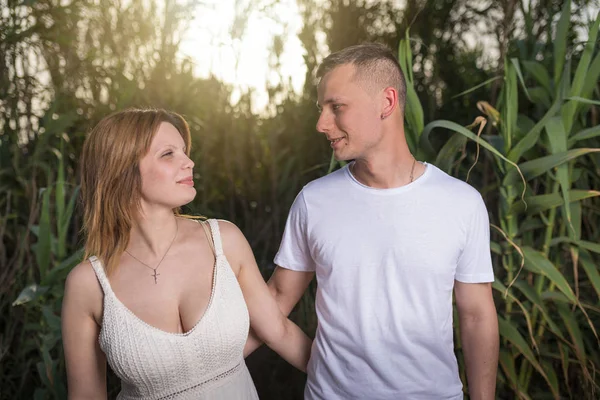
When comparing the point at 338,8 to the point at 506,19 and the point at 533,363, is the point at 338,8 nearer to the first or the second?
the point at 506,19

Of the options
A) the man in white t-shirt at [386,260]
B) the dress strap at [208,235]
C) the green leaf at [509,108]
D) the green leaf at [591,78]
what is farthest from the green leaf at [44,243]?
the green leaf at [591,78]

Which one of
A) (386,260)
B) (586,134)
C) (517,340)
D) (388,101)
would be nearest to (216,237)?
(386,260)

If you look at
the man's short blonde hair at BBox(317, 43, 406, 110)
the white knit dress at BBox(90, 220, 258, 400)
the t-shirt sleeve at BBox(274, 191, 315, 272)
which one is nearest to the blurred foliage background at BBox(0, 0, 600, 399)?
the man's short blonde hair at BBox(317, 43, 406, 110)

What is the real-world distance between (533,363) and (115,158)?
121 cm

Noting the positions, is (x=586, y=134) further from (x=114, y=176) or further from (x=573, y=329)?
(x=114, y=176)

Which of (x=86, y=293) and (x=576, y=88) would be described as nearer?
(x=86, y=293)

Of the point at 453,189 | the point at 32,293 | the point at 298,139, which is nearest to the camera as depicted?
the point at 453,189

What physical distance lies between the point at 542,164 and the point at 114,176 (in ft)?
3.58

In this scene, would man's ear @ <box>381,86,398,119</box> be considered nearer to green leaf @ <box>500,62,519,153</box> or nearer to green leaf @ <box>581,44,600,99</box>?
green leaf @ <box>500,62,519,153</box>

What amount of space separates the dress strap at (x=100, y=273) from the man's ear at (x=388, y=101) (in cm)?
78

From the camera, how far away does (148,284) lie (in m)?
1.59

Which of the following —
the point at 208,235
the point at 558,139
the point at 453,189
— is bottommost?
the point at 208,235

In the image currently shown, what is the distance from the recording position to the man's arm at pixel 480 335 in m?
1.65

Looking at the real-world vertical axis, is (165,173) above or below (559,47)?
below
